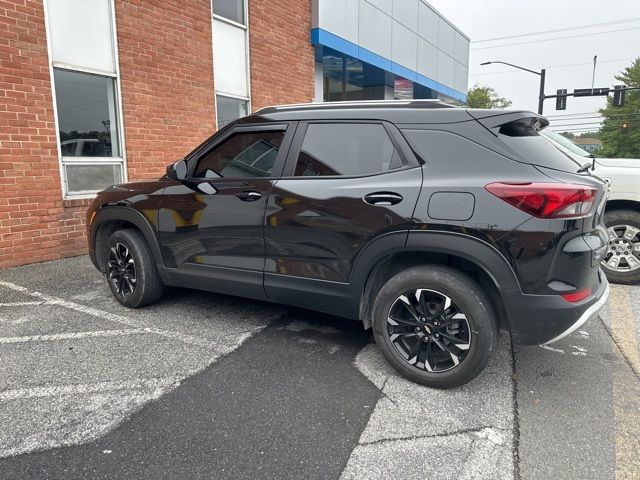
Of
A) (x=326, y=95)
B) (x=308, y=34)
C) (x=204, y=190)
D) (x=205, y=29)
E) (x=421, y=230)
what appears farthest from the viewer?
(x=326, y=95)

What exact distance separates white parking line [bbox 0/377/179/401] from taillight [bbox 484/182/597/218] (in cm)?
244

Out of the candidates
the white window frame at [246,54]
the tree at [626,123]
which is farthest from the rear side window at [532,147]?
the tree at [626,123]

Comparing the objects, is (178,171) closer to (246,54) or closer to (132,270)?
(132,270)

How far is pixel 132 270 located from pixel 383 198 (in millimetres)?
2650

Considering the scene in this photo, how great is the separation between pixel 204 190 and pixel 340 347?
1690 mm

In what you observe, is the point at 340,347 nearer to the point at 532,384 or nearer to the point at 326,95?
the point at 532,384

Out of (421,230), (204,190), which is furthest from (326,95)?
(421,230)

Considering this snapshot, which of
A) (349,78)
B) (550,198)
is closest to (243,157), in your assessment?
(550,198)

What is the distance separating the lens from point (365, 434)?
8.27 feet

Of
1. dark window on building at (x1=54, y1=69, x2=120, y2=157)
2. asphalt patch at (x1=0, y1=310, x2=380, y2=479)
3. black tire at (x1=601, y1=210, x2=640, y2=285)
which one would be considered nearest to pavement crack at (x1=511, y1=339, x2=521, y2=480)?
asphalt patch at (x1=0, y1=310, x2=380, y2=479)

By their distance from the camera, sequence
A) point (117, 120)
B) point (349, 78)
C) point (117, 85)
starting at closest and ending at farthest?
point (117, 85) < point (117, 120) < point (349, 78)

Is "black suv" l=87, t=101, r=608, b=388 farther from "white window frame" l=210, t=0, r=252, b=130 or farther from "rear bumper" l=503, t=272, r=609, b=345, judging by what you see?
"white window frame" l=210, t=0, r=252, b=130

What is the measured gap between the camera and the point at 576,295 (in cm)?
269

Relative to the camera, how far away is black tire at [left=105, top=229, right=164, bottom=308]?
4285mm
